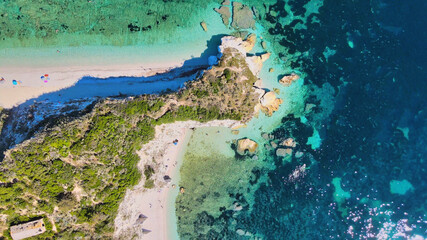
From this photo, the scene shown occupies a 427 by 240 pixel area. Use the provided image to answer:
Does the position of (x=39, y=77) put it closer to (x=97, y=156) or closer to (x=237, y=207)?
(x=97, y=156)

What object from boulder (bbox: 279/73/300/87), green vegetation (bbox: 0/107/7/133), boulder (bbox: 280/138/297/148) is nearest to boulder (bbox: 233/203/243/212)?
boulder (bbox: 280/138/297/148)

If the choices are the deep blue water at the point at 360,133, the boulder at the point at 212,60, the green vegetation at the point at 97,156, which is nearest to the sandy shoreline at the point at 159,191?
the green vegetation at the point at 97,156

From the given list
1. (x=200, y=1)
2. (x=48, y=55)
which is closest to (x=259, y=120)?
(x=200, y=1)

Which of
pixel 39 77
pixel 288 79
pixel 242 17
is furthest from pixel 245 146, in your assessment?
pixel 39 77

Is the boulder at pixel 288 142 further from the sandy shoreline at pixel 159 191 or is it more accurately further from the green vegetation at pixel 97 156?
the sandy shoreline at pixel 159 191

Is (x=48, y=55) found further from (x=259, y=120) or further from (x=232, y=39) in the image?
(x=259, y=120)

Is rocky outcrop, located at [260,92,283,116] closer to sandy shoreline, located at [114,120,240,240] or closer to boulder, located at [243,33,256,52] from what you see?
sandy shoreline, located at [114,120,240,240]
